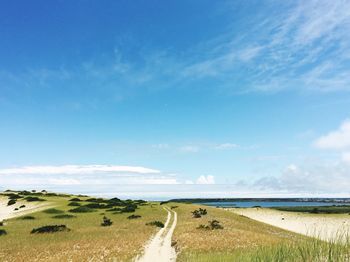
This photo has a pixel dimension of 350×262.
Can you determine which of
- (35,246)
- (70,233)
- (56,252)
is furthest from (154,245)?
(70,233)

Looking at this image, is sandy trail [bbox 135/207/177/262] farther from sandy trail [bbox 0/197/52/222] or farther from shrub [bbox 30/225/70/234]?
sandy trail [bbox 0/197/52/222]

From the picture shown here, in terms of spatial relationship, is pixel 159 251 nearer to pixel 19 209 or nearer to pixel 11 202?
pixel 19 209

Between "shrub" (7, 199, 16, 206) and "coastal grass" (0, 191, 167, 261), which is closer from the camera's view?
"coastal grass" (0, 191, 167, 261)

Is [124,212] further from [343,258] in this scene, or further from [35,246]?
[343,258]

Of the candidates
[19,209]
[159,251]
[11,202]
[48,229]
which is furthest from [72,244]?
[11,202]

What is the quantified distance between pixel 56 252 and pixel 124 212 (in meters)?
38.6

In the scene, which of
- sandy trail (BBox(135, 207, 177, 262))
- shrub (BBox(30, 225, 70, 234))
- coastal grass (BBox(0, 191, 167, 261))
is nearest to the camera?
sandy trail (BBox(135, 207, 177, 262))

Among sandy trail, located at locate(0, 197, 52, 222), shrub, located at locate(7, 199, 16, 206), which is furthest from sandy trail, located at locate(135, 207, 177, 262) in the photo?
shrub, located at locate(7, 199, 16, 206)

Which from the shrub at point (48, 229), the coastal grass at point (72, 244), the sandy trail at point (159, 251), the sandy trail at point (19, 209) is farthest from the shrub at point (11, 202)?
the sandy trail at point (159, 251)

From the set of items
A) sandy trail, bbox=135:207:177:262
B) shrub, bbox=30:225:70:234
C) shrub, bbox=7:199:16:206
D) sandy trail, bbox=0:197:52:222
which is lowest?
sandy trail, bbox=135:207:177:262

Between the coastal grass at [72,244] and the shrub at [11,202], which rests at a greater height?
the shrub at [11,202]

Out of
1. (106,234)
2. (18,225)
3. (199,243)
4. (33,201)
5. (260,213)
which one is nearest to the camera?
(199,243)

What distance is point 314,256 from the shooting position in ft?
32.7

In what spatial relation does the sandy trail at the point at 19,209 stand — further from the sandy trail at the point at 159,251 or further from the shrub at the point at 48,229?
the sandy trail at the point at 159,251
